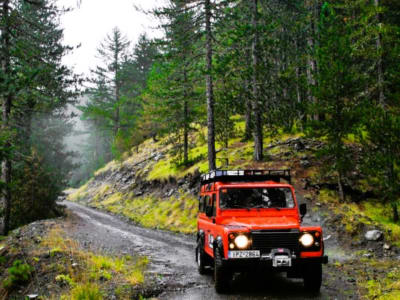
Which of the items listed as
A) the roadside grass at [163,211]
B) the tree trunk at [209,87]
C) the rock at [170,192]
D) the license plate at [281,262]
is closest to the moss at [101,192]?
the roadside grass at [163,211]

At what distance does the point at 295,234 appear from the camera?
7.00 metres

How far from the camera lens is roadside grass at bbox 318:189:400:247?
1195cm

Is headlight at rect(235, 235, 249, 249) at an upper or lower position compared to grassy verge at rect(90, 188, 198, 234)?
upper

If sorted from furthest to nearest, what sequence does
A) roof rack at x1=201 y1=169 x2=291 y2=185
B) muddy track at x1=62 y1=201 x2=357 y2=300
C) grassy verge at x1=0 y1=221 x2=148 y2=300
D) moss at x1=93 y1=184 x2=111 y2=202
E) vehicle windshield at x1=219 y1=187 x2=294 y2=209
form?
moss at x1=93 y1=184 x2=111 y2=202, roof rack at x1=201 y1=169 x2=291 y2=185, vehicle windshield at x1=219 y1=187 x2=294 y2=209, grassy verge at x1=0 y1=221 x2=148 y2=300, muddy track at x1=62 y1=201 x2=357 y2=300

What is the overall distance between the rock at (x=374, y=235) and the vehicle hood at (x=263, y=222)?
5059mm

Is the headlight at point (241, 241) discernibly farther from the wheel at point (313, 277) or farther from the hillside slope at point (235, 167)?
the hillside slope at point (235, 167)

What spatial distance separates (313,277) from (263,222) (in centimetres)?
150

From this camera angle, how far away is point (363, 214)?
13719 mm

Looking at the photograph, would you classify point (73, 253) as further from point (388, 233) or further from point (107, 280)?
point (388, 233)

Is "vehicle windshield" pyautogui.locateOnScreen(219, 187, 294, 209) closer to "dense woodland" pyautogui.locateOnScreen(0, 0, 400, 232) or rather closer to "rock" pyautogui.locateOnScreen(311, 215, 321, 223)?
"dense woodland" pyautogui.locateOnScreen(0, 0, 400, 232)

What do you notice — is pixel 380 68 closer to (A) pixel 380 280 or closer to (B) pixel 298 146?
(B) pixel 298 146

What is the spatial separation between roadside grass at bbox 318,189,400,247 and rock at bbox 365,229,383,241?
0.22 metres

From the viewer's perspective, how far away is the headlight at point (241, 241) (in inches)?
275

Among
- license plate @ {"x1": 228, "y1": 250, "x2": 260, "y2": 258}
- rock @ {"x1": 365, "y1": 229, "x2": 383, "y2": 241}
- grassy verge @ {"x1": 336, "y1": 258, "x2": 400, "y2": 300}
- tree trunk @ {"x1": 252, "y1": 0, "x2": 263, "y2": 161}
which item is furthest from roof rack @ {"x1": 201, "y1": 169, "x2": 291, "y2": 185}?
tree trunk @ {"x1": 252, "y1": 0, "x2": 263, "y2": 161}
